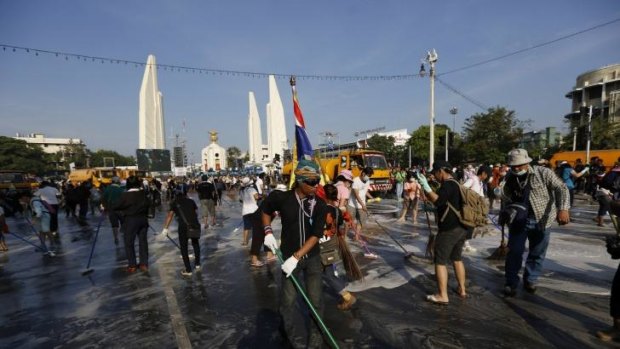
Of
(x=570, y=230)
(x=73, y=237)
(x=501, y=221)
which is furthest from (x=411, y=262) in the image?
(x=73, y=237)

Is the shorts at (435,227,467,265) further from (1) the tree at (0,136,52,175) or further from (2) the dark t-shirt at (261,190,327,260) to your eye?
(1) the tree at (0,136,52,175)

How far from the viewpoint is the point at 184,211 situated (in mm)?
5977

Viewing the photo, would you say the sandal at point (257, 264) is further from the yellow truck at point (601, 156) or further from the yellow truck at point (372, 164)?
the yellow truck at point (601, 156)

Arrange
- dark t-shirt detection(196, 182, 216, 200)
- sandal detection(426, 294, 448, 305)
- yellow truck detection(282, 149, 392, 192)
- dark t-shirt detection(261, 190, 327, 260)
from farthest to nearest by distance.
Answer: yellow truck detection(282, 149, 392, 192) < dark t-shirt detection(196, 182, 216, 200) < sandal detection(426, 294, 448, 305) < dark t-shirt detection(261, 190, 327, 260)

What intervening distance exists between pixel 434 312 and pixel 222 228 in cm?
863

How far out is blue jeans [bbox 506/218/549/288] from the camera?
4.32 m

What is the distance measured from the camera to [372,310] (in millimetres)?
4234

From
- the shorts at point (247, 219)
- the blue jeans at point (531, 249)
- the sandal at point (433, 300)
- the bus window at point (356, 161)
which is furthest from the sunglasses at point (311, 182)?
the bus window at point (356, 161)

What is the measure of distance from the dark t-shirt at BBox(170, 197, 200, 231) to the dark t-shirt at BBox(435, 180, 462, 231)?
4.10 meters

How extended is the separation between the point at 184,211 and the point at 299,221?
358cm

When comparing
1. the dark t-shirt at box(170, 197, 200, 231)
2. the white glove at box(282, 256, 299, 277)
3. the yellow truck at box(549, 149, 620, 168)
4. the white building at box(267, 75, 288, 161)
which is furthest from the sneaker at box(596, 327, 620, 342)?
the white building at box(267, 75, 288, 161)

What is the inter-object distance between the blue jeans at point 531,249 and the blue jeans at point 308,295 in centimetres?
280

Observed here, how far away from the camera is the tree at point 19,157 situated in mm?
63438

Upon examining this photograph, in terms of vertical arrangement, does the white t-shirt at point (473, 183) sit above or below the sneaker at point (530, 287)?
above
